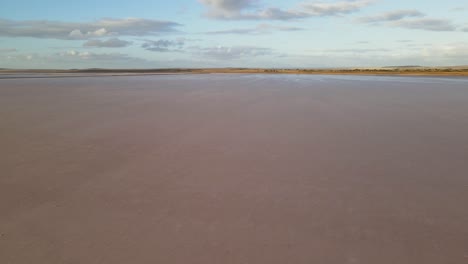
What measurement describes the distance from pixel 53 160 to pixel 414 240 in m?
5.58

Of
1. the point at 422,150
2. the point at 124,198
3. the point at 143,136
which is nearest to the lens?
the point at 124,198

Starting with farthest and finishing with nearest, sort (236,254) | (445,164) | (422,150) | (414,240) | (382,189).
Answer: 1. (422,150)
2. (445,164)
3. (382,189)
4. (414,240)
5. (236,254)

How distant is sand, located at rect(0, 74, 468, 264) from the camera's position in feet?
10.6

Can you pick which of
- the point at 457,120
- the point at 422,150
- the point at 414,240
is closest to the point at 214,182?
the point at 414,240

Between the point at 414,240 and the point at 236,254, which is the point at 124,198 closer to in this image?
the point at 236,254

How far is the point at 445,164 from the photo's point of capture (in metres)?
5.97

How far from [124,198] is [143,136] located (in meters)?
4.01

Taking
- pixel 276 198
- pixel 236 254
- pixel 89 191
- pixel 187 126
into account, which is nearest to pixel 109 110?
pixel 187 126

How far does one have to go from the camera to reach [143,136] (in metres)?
8.34

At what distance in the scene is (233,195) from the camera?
15.2ft

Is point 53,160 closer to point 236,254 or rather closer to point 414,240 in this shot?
point 236,254

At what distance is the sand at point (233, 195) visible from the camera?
325 centimetres

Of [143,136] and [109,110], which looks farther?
[109,110]

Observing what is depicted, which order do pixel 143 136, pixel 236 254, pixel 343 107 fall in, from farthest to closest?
pixel 343 107 → pixel 143 136 → pixel 236 254
